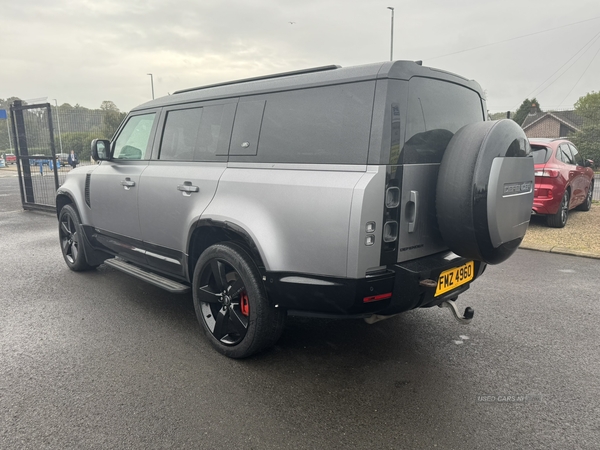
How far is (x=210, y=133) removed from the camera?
11.5ft

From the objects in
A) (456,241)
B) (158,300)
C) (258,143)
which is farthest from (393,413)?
(158,300)

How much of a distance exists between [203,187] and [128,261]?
5.71 ft

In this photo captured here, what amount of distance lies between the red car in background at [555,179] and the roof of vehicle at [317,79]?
4.67m

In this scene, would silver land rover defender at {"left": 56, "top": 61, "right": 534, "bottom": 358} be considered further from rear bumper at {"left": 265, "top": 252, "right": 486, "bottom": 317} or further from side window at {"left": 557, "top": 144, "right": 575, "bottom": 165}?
side window at {"left": 557, "top": 144, "right": 575, "bottom": 165}

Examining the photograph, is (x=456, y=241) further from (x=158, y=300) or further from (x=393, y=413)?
(x=158, y=300)

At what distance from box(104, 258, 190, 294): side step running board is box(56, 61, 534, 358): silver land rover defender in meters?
0.07

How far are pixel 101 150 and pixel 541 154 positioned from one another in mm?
6902

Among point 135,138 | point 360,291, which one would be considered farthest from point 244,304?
point 135,138

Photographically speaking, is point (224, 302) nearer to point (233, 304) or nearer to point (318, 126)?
point (233, 304)

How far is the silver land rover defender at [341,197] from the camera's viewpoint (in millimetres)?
2535

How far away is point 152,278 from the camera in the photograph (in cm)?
392

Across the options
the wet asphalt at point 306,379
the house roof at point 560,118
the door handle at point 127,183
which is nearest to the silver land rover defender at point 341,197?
the wet asphalt at point 306,379

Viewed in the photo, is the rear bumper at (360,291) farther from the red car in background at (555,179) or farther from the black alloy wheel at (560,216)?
the black alloy wheel at (560,216)

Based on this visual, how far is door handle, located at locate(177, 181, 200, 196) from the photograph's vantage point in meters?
3.40
